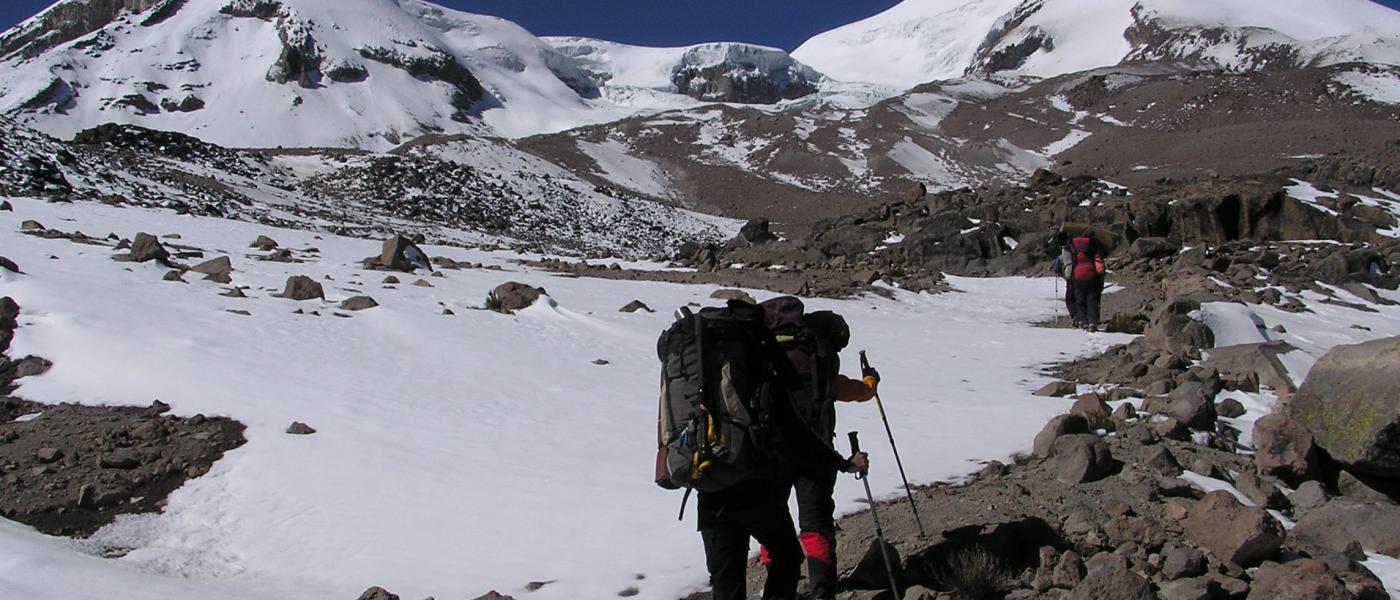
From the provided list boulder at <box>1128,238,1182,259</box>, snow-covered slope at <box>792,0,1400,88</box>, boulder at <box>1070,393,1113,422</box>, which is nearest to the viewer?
boulder at <box>1070,393,1113,422</box>

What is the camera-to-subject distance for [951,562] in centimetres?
419

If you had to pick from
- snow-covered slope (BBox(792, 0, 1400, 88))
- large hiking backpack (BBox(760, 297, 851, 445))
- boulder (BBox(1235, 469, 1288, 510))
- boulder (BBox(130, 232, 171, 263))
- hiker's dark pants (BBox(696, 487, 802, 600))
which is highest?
snow-covered slope (BBox(792, 0, 1400, 88))

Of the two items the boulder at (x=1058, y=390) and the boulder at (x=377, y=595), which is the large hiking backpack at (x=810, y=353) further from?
the boulder at (x=1058, y=390)

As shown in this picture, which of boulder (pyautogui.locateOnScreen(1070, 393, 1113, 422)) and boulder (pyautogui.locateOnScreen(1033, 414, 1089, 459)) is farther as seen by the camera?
boulder (pyautogui.locateOnScreen(1070, 393, 1113, 422))

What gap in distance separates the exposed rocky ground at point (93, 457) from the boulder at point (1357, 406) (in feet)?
24.5

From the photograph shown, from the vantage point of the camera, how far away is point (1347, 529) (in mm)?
4676

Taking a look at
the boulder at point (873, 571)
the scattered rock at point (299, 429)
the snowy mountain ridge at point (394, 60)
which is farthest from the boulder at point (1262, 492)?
the snowy mountain ridge at point (394, 60)

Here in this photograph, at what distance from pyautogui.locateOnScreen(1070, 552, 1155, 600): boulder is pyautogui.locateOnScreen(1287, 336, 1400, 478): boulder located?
8.86 ft

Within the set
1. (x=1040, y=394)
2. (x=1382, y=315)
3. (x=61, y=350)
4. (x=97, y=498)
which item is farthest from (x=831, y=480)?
(x=1382, y=315)

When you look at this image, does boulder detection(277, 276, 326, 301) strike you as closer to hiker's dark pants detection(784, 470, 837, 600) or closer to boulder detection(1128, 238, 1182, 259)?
hiker's dark pants detection(784, 470, 837, 600)

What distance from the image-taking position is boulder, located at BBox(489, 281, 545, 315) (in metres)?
12.9

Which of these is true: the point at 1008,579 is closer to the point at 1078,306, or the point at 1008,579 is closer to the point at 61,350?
the point at 61,350

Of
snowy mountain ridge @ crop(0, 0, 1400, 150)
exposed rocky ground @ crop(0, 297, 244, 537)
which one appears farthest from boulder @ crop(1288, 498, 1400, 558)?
snowy mountain ridge @ crop(0, 0, 1400, 150)

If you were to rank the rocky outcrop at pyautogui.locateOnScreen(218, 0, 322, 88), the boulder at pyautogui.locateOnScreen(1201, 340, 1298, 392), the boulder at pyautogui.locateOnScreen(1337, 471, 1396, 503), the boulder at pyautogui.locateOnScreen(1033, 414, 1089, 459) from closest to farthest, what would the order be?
the boulder at pyautogui.locateOnScreen(1337, 471, 1396, 503) → the boulder at pyautogui.locateOnScreen(1033, 414, 1089, 459) → the boulder at pyautogui.locateOnScreen(1201, 340, 1298, 392) → the rocky outcrop at pyautogui.locateOnScreen(218, 0, 322, 88)
